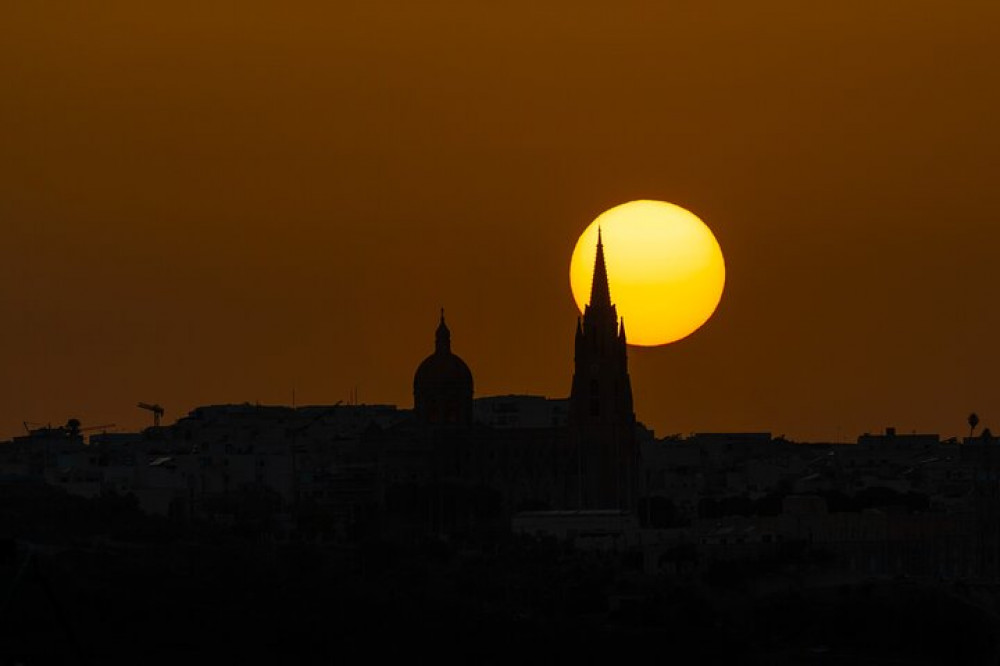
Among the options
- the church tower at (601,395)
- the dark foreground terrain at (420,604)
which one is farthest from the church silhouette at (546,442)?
the dark foreground terrain at (420,604)

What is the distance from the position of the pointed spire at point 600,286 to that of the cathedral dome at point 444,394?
7.68 meters

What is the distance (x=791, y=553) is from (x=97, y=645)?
46534 millimetres

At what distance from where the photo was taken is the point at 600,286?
6038 inches

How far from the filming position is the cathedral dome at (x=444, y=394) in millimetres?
158250

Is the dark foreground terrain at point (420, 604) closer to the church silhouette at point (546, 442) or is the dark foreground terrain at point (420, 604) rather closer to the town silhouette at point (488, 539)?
the town silhouette at point (488, 539)

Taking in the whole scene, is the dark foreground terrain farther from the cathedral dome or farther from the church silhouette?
the cathedral dome

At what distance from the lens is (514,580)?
10956cm

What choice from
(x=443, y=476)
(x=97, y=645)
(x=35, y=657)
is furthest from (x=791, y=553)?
(x=35, y=657)

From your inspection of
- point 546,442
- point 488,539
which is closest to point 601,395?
point 546,442

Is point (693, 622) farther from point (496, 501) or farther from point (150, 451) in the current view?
point (150, 451)

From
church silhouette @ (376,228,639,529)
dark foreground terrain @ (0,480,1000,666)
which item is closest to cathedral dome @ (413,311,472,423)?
church silhouette @ (376,228,639,529)

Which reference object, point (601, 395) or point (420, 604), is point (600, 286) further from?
point (420, 604)

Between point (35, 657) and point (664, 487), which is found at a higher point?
point (664, 487)

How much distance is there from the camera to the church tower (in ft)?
497
